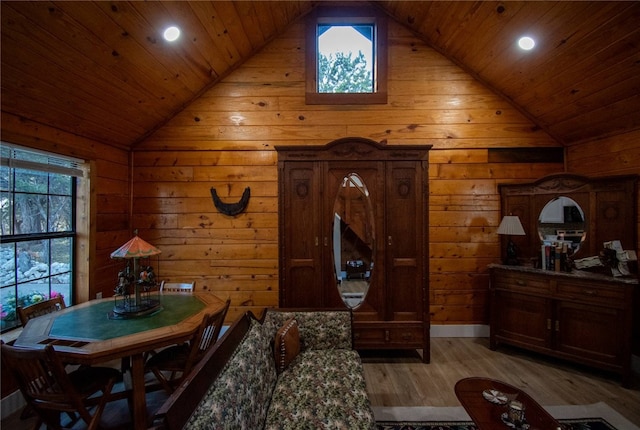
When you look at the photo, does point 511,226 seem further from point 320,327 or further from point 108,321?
point 108,321

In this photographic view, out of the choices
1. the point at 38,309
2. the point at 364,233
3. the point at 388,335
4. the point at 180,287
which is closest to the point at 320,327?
the point at 388,335

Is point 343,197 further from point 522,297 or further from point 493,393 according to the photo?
point 522,297

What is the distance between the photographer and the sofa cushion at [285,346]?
6.39 ft

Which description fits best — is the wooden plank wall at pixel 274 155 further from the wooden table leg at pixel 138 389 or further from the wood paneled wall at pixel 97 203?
the wooden table leg at pixel 138 389

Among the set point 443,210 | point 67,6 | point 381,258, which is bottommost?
point 381,258

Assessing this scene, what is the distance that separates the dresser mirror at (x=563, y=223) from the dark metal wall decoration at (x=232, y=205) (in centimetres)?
347

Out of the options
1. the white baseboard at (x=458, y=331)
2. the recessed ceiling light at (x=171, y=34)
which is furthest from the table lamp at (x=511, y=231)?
A: the recessed ceiling light at (x=171, y=34)

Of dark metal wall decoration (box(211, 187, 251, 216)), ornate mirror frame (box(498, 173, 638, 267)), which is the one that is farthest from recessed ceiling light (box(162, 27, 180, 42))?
ornate mirror frame (box(498, 173, 638, 267))

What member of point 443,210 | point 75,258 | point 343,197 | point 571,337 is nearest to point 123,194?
point 75,258

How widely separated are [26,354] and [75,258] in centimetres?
161

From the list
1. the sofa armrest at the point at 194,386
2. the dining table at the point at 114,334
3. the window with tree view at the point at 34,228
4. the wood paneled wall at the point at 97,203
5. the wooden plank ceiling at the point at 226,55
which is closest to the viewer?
the sofa armrest at the point at 194,386

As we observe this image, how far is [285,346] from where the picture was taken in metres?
1.97

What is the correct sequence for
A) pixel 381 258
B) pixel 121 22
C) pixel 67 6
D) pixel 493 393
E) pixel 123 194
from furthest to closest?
pixel 123 194 < pixel 381 258 < pixel 121 22 < pixel 67 6 < pixel 493 393

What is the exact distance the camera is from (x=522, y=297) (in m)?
2.85
